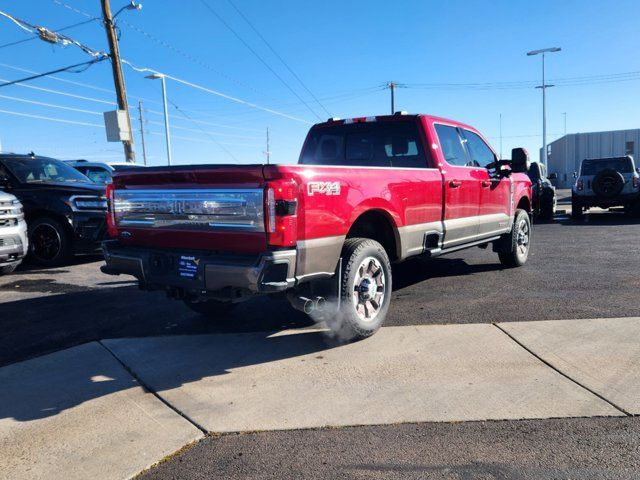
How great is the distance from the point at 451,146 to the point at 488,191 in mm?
954

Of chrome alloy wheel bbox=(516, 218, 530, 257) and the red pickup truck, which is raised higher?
the red pickup truck

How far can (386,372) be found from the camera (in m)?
3.82

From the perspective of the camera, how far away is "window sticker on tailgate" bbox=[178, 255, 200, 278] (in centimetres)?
385

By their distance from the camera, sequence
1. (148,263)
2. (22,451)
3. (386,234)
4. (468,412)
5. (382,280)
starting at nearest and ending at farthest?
(22,451), (468,412), (148,263), (382,280), (386,234)

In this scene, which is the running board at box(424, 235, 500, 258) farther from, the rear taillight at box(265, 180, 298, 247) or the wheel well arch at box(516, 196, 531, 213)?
the rear taillight at box(265, 180, 298, 247)

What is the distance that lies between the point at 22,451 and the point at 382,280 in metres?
2.94

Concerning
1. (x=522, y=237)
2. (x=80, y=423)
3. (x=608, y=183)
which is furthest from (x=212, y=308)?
(x=608, y=183)

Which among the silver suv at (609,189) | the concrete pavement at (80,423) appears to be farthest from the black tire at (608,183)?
the concrete pavement at (80,423)

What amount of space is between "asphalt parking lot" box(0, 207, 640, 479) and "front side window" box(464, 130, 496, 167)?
1555 millimetres

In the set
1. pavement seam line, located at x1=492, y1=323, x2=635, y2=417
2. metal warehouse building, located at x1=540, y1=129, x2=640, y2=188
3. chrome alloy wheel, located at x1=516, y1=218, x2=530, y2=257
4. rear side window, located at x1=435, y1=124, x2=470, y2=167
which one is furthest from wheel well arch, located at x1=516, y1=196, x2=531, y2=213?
metal warehouse building, located at x1=540, y1=129, x2=640, y2=188

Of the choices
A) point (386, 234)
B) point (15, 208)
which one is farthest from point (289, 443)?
point (15, 208)

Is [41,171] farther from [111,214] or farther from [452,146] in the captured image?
[452,146]

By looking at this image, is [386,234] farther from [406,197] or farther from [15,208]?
[15,208]

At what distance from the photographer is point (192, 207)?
3.94 m
